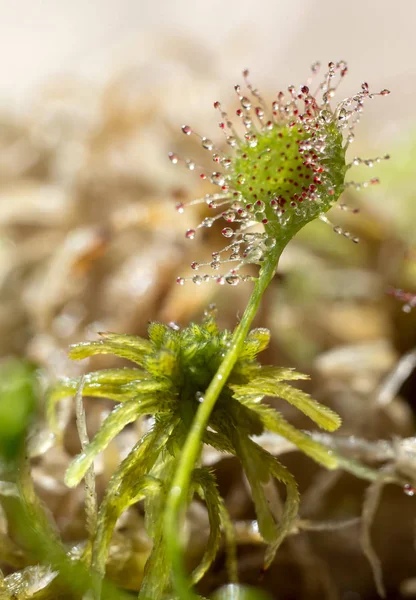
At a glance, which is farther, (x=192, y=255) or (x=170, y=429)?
(x=192, y=255)

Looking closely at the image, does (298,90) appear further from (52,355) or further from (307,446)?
(52,355)

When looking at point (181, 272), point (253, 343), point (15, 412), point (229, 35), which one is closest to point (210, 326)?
point (253, 343)

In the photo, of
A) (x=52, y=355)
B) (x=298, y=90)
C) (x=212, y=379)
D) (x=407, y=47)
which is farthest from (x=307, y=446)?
(x=407, y=47)

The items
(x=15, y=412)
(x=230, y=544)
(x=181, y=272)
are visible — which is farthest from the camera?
(x=181, y=272)

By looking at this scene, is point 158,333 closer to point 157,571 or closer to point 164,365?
point 164,365

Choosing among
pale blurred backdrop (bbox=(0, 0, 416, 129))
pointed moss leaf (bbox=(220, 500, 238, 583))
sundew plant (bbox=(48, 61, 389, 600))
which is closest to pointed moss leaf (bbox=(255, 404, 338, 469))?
sundew plant (bbox=(48, 61, 389, 600))
